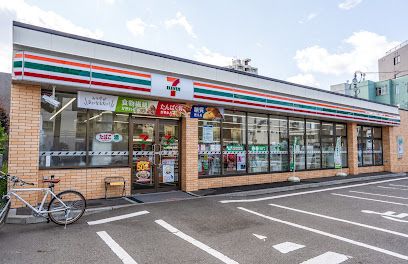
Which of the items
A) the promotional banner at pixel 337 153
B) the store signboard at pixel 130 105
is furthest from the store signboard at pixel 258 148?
the promotional banner at pixel 337 153

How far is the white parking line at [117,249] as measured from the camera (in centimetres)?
427

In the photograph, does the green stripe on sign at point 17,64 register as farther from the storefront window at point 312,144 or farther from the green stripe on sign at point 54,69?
the storefront window at point 312,144

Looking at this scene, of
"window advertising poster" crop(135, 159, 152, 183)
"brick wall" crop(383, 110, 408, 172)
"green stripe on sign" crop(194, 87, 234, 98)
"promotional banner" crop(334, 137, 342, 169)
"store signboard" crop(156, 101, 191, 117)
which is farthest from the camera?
"brick wall" crop(383, 110, 408, 172)

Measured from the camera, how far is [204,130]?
10.6m

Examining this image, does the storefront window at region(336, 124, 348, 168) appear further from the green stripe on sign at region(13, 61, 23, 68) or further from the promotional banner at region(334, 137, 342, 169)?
the green stripe on sign at region(13, 61, 23, 68)

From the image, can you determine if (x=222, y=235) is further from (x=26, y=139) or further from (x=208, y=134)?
(x=208, y=134)

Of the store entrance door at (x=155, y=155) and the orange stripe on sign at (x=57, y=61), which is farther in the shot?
the store entrance door at (x=155, y=155)

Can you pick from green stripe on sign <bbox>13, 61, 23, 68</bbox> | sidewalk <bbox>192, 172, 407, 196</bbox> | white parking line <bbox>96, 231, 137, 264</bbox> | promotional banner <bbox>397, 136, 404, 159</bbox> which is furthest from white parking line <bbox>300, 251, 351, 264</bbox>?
promotional banner <bbox>397, 136, 404, 159</bbox>

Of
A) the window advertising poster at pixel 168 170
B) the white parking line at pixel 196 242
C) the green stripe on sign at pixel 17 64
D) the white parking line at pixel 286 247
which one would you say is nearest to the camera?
the white parking line at pixel 196 242

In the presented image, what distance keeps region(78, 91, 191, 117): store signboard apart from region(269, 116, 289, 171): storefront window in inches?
183

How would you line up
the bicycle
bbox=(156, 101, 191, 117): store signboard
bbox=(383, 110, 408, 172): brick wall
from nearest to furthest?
the bicycle, bbox=(156, 101, 191, 117): store signboard, bbox=(383, 110, 408, 172): brick wall

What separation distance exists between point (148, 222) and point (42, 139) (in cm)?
389

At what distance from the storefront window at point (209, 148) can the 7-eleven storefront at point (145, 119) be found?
4 cm

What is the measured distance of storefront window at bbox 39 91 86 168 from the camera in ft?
25.5
